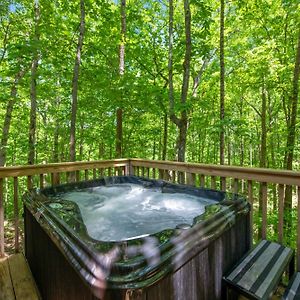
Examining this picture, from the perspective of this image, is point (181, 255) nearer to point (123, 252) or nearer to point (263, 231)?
point (123, 252)

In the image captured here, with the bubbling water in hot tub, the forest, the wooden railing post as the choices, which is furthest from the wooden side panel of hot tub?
the forest

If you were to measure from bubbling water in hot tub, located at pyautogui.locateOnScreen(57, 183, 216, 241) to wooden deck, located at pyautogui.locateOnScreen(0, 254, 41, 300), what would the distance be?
26.0 inches

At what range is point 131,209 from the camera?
93.7 inches

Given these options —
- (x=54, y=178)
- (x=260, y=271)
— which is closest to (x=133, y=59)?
(x=54, y=178)

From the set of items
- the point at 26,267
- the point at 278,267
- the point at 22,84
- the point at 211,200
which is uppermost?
the point at 22,84

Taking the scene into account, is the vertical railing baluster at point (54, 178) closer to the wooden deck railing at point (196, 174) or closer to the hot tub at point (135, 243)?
the wooden deck railing at point (196, 174)

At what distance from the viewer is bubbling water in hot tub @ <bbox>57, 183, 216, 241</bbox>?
1.91 metres

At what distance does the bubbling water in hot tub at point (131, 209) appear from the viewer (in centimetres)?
191

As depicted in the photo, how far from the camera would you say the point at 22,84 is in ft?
17.4

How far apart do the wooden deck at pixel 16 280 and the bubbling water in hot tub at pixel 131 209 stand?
2.16 feet

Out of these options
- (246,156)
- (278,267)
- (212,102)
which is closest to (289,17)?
(212,102)

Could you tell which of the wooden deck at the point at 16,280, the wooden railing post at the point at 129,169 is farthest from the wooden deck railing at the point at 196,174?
the wooden deck at the point at 16,280

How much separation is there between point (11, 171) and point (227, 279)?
219cm

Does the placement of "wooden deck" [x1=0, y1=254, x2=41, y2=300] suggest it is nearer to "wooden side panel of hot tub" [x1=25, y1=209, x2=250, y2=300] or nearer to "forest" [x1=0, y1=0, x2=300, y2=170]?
"wooden side panel of hot tub" [x1=25, y1=209, x2=250, y2=300]
